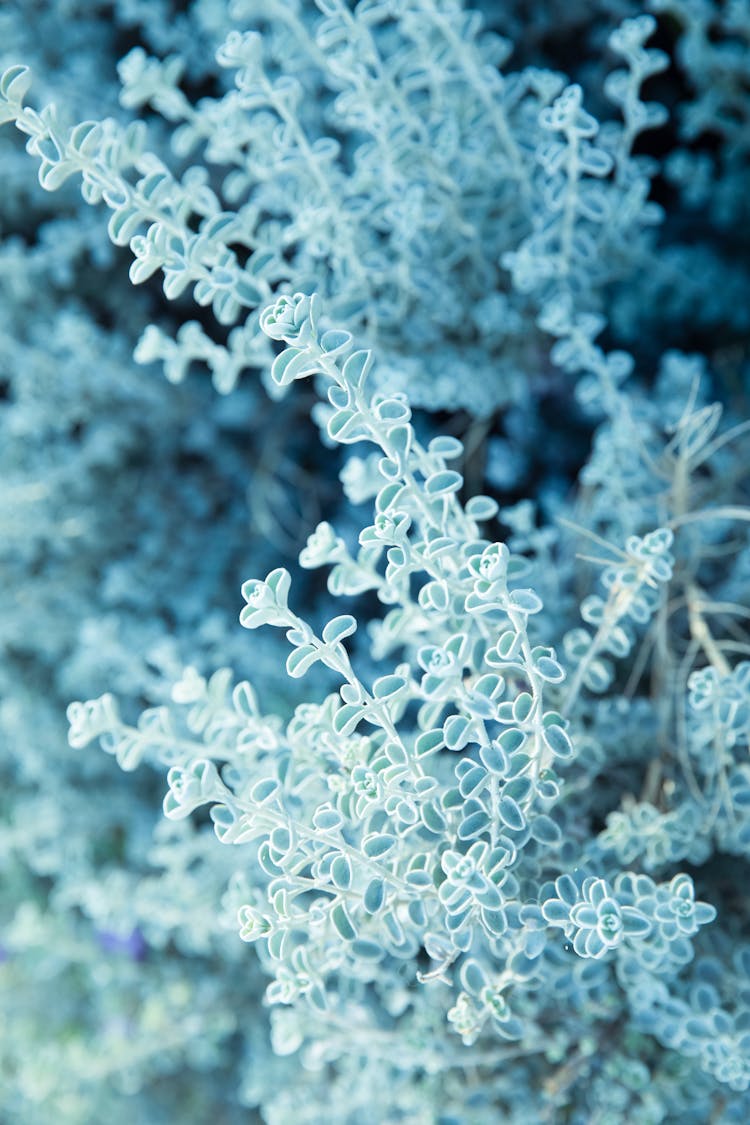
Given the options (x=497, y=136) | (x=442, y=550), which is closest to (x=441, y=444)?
(x=442, y=550)

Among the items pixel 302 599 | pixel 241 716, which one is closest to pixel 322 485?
pixel 302 599

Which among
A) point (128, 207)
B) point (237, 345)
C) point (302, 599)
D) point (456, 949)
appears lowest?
point (302, 599)

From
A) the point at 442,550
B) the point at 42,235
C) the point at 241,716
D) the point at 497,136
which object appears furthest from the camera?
the point at 42,235

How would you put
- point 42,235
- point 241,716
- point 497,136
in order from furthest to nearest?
point 42,235
point 497,136
point 241,716

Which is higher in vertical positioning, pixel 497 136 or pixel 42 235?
pixel 497 136

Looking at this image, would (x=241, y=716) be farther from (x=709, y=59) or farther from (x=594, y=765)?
(x=709, y=59)

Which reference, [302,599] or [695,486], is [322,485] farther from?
[695,486]

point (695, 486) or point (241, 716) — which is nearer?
point (241, 716)
